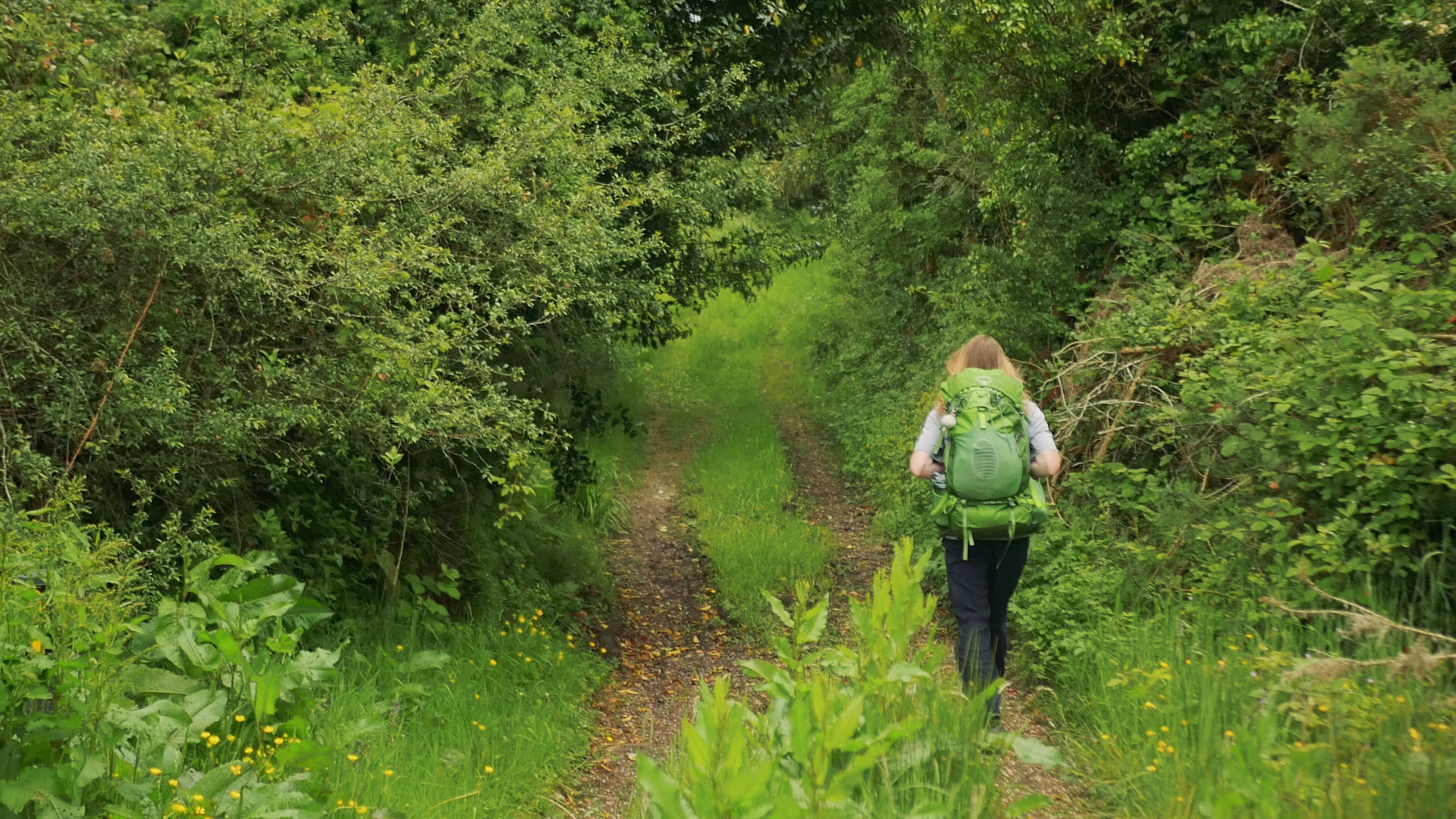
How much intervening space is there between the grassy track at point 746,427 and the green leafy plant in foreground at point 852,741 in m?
4.25

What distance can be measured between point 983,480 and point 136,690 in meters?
3.50

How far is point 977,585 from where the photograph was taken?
509cm

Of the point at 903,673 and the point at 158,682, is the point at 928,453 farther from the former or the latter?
the point at 158,682

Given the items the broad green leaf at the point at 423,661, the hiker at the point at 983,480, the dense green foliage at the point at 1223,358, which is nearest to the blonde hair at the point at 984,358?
the hiker at the point at 983,480

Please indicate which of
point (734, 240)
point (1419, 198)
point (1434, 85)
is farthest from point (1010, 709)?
point (734, 240)

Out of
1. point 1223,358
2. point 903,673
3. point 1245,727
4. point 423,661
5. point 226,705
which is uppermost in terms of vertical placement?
point 1223,358

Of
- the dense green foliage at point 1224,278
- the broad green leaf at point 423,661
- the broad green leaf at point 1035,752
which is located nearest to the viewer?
the broad green leaf at point 1035,752

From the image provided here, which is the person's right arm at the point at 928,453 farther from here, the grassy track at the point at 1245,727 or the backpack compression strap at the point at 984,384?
the grassy track at the point at 1245,727

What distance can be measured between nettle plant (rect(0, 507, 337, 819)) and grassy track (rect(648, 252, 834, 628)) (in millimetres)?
4443

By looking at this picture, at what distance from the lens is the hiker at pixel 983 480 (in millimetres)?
4848

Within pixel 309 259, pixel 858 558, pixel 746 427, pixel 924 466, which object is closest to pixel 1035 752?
pixel 924 466

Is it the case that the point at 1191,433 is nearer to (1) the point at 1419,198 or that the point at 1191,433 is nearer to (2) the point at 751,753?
(1) the point at 1419,198

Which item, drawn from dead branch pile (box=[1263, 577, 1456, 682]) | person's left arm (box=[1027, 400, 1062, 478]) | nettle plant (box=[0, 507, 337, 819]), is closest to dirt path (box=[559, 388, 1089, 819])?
dead branch pile (box=[1263, 577, 1456, 682])

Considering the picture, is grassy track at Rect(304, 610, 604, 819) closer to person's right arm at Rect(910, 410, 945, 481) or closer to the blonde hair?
person's right arm at Rect(910, 410, 945, 481)
